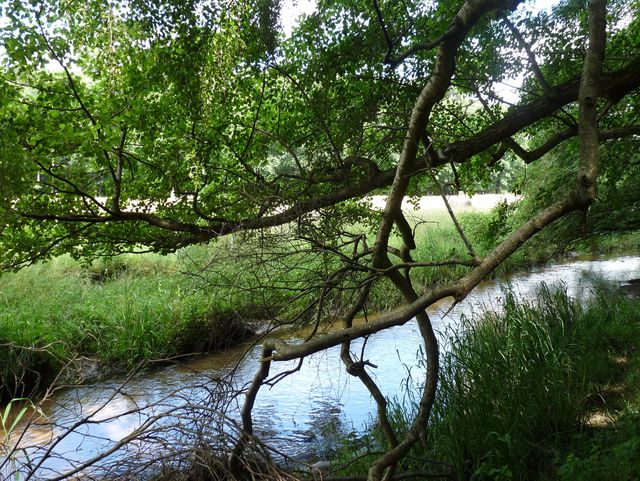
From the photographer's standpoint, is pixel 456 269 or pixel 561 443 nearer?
pixel 561 443

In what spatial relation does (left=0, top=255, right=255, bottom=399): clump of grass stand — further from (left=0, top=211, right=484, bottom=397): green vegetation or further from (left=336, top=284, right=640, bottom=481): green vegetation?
(left=336, top=284, right=640, bottom=481): green vegetation

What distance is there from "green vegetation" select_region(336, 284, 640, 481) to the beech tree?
2.06 feet

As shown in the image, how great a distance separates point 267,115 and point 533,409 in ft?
13.4

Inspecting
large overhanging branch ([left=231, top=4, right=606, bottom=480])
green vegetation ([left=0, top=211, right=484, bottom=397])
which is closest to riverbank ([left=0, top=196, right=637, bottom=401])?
green vegetation ([left=0, top=211, right=484, bottom=397])

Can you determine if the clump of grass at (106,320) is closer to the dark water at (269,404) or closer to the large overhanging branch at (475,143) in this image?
the dark water at (269,404)

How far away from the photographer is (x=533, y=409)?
→ 4.98 metres

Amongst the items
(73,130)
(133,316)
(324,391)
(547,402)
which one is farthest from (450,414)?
(133,316)

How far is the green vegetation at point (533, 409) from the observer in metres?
4.35

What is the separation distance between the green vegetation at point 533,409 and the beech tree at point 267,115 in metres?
0.63

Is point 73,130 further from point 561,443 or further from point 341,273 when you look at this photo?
point 561,443

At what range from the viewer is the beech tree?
416 centimetres

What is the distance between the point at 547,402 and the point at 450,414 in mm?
857

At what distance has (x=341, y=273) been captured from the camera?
3.91 metres

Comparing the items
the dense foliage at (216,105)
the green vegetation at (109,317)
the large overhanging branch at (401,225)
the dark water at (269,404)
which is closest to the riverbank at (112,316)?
the green vegetation at (109,317)
